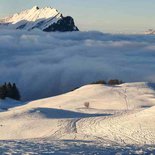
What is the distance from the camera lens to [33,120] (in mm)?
36562

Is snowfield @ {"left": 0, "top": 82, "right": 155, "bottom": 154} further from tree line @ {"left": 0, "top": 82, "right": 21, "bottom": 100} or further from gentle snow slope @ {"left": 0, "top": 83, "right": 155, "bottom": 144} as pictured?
tree line @ {"left": 0, "top": 82, "right": 21, "bottom": 100}

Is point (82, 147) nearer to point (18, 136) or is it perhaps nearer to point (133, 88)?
point (18, 136)

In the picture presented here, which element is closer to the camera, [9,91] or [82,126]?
[82,126]

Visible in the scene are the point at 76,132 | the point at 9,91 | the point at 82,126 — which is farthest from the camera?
the point at 9,91

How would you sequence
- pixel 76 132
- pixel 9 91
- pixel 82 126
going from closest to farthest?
1. pixel 76 132
2. pixel 82 126
3. pixel 9 91

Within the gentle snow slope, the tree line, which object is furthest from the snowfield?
the tree line

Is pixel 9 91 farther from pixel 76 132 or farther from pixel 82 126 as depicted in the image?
pixel 76 132

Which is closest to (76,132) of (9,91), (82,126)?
(82,126)

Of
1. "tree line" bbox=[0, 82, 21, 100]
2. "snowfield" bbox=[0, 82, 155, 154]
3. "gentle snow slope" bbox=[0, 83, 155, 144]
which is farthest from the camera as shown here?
"tree line" bbox=[0, 82, 21, 100]

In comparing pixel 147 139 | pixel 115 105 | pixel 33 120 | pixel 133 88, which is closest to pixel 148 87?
pixel 133 88

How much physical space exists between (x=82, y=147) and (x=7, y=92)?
73531mm

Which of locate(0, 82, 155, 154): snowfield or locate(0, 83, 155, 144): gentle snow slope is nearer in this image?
locate(0, 82, 155, 154): snowfield

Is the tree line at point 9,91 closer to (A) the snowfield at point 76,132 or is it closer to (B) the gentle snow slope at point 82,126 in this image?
(B) the gentle snow slope at point 82,126

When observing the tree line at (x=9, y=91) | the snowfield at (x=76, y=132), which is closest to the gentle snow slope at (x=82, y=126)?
the snowfield at (x=76, y=132)
